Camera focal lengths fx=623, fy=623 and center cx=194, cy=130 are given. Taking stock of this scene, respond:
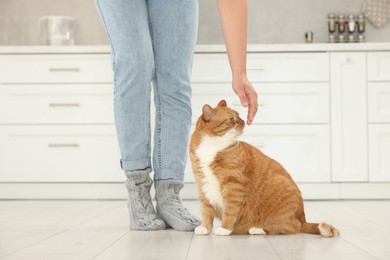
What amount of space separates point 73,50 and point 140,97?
1841 mm

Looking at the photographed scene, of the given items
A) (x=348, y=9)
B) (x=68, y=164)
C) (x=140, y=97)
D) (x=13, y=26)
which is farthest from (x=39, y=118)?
(x=348, y=9)

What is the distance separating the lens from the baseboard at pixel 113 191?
3514 millimetres

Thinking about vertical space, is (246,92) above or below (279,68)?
below

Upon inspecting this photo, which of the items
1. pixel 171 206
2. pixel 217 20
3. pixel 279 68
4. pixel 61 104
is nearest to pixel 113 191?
pixel 61 104

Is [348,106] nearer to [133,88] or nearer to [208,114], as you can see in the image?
[208,114]

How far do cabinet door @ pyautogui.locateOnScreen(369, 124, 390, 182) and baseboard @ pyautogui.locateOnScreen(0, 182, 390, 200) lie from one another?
79 mm

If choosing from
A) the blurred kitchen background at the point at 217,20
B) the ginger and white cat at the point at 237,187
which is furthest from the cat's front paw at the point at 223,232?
the blurred kitchen background at the point at 217,20

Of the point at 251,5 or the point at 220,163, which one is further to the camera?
the point at 251,5

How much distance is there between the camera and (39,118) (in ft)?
11.8

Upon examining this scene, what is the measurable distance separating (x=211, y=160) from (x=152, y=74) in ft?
1.10

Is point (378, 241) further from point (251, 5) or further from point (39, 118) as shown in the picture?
point (251, 5)

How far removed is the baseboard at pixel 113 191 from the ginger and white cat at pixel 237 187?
1.64m

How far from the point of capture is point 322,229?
5.80 feet

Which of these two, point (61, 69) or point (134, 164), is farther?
point (61, 69)
